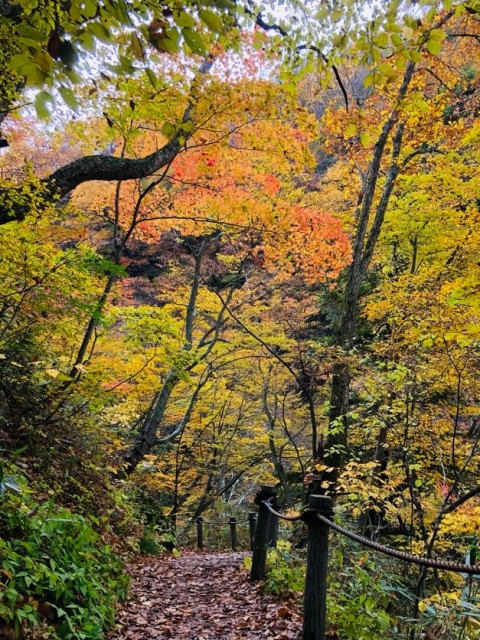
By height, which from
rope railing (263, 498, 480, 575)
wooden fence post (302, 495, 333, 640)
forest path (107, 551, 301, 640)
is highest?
rope railing (263, 498, 480, 575)

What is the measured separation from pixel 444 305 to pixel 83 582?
666 cm

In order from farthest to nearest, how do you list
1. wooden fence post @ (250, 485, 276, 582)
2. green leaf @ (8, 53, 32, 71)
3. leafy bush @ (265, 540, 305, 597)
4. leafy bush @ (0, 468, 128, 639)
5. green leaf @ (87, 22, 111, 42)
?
1. wooden fence post @ (250, 485, 276, 582)
2. leafy bush @ (265, 540, 305, 597)
3. leafy bush @ (0, 468, 128, 639)
4. green leaf @ (87, 22, 111, 42)
5. green leaf @ (8, 53, 32, 71)

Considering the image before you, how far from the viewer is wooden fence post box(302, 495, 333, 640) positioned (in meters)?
2.96

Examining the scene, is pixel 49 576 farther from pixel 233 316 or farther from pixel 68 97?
pixel 233 316

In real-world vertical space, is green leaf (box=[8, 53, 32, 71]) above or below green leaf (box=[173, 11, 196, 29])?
below

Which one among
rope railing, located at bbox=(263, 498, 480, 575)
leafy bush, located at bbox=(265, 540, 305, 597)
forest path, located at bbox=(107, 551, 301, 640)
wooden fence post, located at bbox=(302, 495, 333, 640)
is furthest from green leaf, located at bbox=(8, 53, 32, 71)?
leafy bush, located at bbox=(265, 540, 305, 597)

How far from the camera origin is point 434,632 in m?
3.59

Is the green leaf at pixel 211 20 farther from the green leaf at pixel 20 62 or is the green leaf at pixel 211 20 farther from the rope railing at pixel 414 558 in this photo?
the rope railing at pixel 414 558

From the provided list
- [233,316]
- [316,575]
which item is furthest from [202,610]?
[233,316]

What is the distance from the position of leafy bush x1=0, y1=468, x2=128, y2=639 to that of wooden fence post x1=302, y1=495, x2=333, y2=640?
5.01 feet

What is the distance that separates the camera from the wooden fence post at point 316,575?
9.72 ft

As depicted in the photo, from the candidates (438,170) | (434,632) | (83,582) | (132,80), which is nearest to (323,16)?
(132,80)

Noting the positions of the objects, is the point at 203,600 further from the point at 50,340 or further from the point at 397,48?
the point at 397,48

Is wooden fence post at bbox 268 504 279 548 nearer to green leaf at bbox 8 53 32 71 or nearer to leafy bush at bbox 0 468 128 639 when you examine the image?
leafy bush at bbox 0 468 128 639
